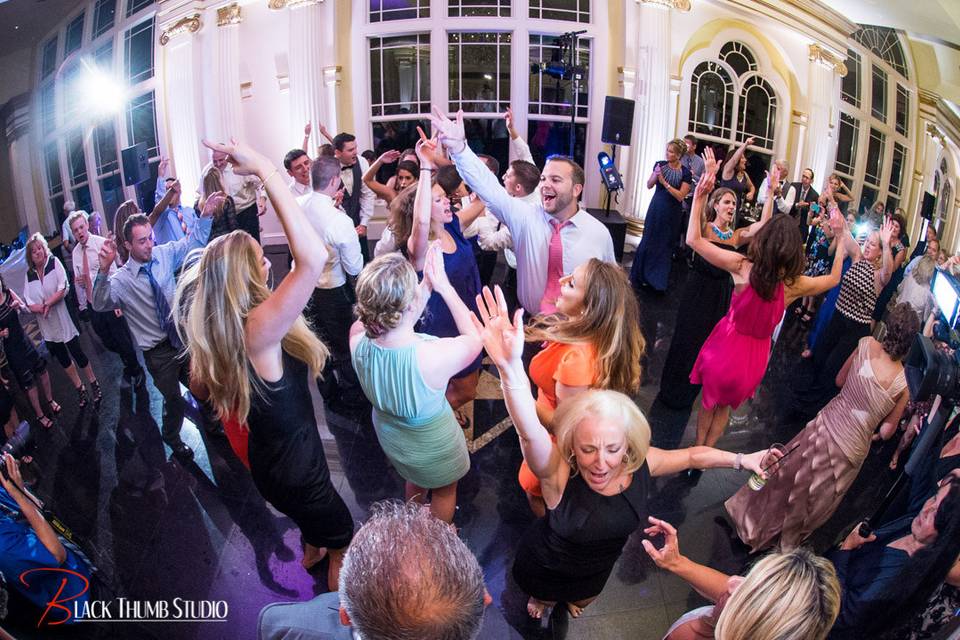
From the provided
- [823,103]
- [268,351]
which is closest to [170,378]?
[268,351]

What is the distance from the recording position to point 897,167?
4.00 feet

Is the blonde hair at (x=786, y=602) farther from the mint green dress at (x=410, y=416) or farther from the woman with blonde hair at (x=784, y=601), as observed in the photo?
the mint green dress at (x=410, y=416)

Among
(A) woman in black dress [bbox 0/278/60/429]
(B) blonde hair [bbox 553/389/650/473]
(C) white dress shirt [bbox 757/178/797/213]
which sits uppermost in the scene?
(C) white dress shirt [bbox 757/178/797/213]

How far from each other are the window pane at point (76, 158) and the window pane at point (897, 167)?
1.79 meters

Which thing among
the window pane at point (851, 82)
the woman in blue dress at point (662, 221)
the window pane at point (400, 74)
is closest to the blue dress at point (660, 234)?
the woman in blue dress at point (662, 221)

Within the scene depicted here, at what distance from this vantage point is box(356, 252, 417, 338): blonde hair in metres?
1.41

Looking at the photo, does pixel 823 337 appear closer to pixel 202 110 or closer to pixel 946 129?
pixel 946 129

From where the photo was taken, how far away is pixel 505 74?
1192 mm

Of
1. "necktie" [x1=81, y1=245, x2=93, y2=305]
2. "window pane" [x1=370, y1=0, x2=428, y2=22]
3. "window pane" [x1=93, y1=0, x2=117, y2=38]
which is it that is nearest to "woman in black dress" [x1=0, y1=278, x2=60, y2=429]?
"necktie" [x1=81, y1=245, x2=93, y2=305]

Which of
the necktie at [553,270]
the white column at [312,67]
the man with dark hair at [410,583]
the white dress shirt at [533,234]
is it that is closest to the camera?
the man with dark hair at [410,583]

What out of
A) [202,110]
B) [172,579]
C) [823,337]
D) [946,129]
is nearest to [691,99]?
[946,129]

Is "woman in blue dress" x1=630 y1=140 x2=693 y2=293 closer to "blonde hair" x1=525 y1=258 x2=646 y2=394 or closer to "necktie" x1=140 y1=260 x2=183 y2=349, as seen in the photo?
"blonde hair" x1=525 y1=258 x2=646 y2=394

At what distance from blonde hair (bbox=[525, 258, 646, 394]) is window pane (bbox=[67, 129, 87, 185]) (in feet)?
3.69

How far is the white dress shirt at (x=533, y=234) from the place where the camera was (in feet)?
4.55
